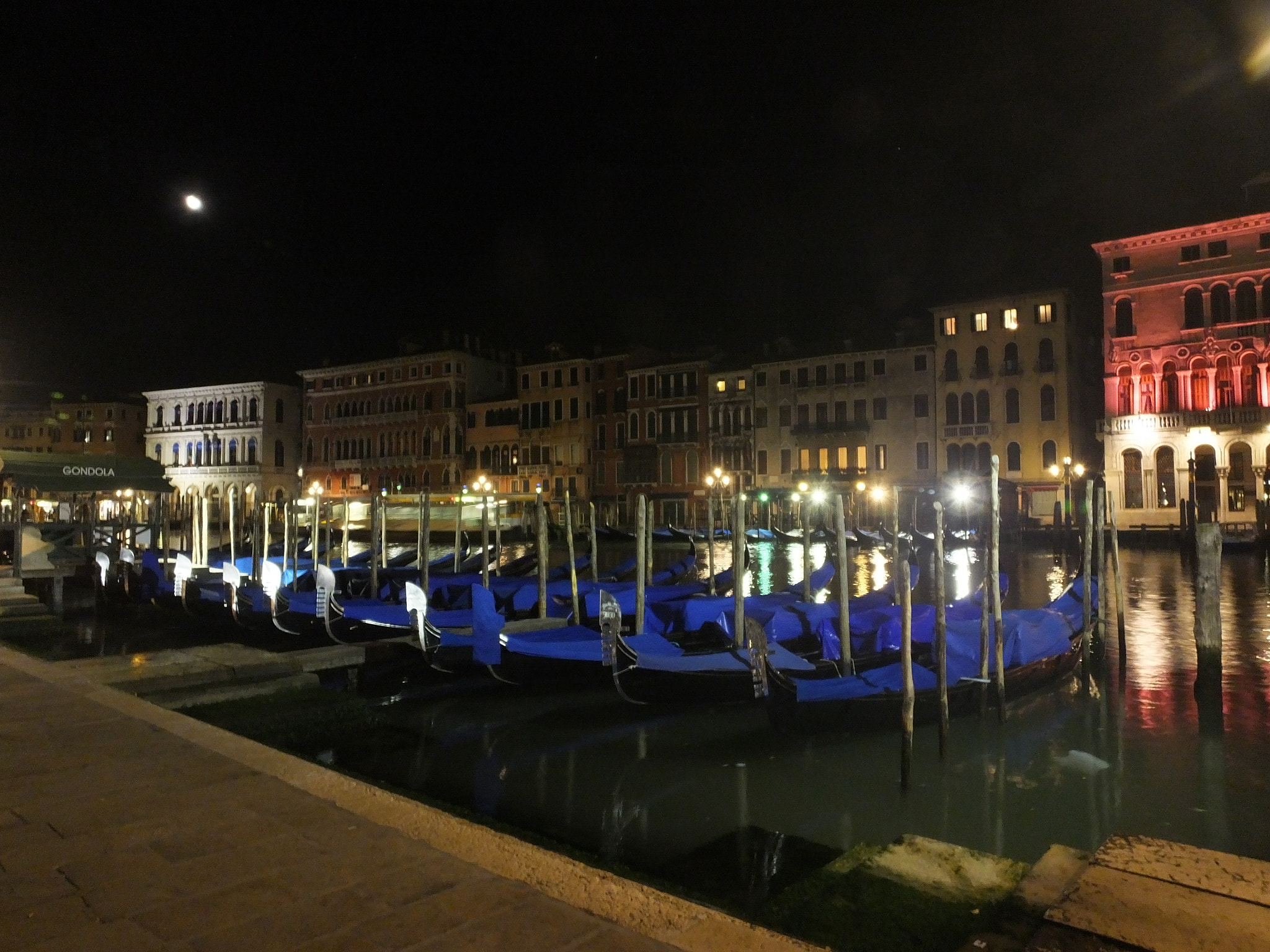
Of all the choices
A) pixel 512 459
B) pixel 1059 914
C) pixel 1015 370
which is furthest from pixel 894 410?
pixel 1059 914

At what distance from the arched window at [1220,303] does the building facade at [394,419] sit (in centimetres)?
3233

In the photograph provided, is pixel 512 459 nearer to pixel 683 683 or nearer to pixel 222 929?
pixel 683 683

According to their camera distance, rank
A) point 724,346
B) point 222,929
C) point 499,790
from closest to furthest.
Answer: point 222,929 < point 499,790 < point 724,346

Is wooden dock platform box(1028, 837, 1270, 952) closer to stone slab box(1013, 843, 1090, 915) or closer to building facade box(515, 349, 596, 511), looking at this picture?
Result: stone slab box(1013, 843, 1090, 915)

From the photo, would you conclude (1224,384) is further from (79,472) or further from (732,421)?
(79,472)

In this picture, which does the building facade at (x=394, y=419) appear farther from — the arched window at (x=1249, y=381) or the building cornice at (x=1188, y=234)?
the arched window at (x=1249, y=381)

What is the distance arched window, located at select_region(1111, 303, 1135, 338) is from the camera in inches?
1288

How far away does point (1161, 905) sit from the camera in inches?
118

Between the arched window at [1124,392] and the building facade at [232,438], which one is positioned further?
the building facade at [232,438]

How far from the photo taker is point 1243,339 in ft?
99.1

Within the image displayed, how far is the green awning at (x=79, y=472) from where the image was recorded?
633 inches

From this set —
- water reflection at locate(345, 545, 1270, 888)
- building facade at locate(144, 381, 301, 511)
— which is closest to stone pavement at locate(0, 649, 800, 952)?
water reflection at locate(345, 545, 1270, 888)

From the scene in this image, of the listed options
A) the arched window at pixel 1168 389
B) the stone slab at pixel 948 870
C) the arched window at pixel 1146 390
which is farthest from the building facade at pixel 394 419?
the stone slab at pixel 948 870

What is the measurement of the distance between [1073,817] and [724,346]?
39.8 metres
